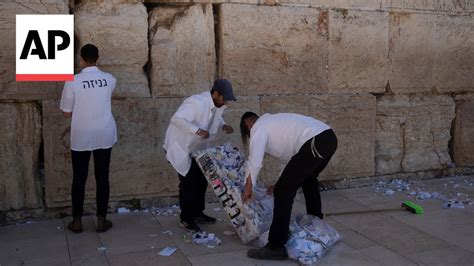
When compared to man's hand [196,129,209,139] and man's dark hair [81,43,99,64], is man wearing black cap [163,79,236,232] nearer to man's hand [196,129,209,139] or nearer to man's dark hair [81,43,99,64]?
man's hand [196,129,209,139]

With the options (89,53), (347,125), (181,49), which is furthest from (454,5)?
(89,53)

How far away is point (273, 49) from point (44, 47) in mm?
2586

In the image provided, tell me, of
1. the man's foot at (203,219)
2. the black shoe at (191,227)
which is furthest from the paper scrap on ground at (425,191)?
the black shoe at (191,227)

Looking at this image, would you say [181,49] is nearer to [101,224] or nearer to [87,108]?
[87,108]

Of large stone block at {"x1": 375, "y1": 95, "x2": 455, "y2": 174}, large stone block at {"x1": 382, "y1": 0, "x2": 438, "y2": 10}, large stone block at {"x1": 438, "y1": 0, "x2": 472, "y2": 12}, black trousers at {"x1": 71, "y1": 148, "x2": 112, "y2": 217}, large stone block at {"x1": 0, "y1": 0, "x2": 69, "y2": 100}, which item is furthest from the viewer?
large stone block at {"x1": 438, "y1": 0, "x2": 472, "y2": 12}

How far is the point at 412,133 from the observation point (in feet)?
23.8

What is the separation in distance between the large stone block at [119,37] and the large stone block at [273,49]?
0.95 m

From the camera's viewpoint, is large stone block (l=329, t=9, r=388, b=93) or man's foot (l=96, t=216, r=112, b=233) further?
large stone block (l=329, t=9, r=388, b=93)

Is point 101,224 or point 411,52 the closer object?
point 101,224

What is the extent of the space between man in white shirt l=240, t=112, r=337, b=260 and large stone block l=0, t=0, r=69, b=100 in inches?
90.4

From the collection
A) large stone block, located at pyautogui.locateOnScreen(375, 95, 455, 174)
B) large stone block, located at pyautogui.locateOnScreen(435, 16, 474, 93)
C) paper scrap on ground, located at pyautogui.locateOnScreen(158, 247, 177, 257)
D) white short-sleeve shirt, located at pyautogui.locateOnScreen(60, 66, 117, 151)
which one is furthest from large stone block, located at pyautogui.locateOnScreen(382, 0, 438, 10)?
paper scrap on ground, located at pyautogui.locateOnScreen(158, 247, 177, 257)

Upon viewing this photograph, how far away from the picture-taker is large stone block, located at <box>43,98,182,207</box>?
5.44 meters

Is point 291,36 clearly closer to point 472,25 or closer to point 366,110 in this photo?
point 366,110

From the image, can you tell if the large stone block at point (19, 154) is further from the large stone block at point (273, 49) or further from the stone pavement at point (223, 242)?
the large stone block at point (273, 49)
